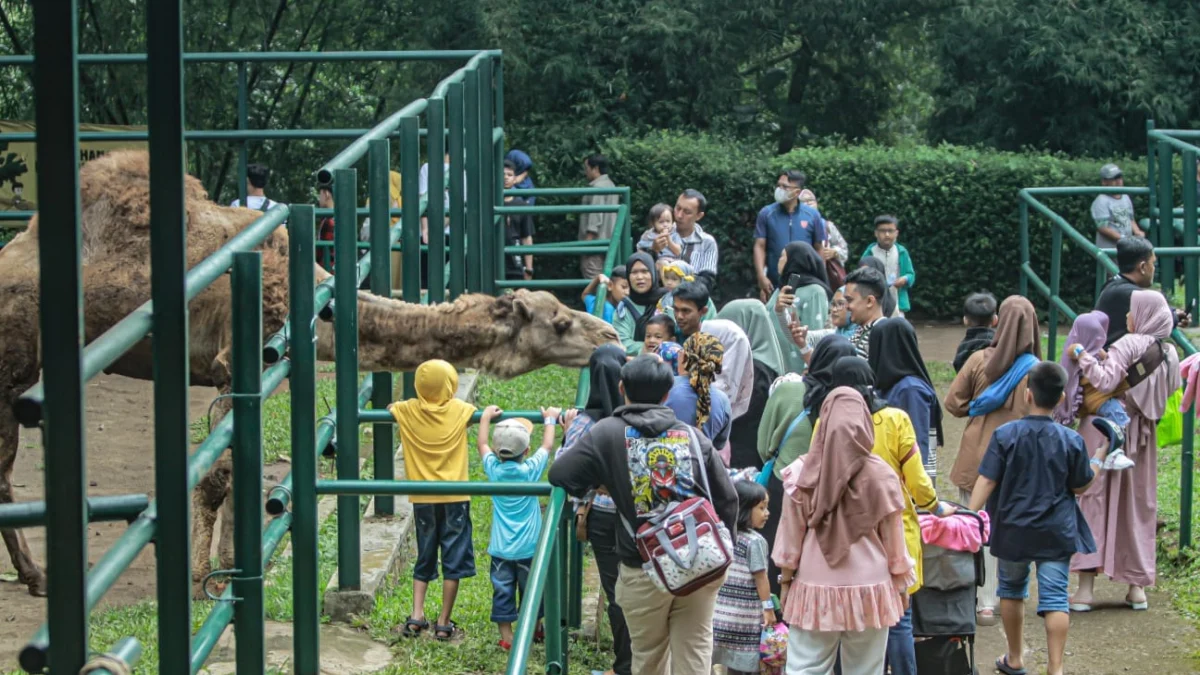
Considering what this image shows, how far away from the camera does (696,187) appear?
16.7 m

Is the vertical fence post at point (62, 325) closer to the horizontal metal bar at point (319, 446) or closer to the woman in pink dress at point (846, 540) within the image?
the horizontal metal bar at point (319, 446)

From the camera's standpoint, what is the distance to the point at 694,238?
11352mm

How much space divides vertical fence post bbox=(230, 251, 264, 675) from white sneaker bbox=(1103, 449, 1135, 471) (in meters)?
4.77

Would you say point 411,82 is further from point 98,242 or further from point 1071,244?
point 98,242

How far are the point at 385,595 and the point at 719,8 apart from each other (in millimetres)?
12086

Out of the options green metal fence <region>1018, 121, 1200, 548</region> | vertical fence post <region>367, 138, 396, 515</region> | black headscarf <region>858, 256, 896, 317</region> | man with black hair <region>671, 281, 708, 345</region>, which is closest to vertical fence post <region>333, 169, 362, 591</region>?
vertical fence post <region>367, 138, 396, 515</region>

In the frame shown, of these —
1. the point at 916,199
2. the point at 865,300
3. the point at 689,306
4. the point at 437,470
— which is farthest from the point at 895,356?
the point at 916,199

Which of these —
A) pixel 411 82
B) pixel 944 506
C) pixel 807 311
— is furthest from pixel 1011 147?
pixel 944 506

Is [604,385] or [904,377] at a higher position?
[604,385]

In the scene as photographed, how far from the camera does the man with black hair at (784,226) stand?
12016 millimetres

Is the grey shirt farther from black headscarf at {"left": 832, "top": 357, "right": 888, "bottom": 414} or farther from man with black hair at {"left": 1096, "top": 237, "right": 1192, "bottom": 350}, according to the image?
black headscarf at {"left": 832, "top": 357, "right": 888, "bottom": 414}

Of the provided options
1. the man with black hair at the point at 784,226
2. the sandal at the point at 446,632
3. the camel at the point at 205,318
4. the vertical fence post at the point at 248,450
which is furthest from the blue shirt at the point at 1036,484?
the man with black hair at the point at 784,226

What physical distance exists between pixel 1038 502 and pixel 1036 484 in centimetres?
8

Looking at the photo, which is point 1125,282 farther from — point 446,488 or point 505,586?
point 446,488
